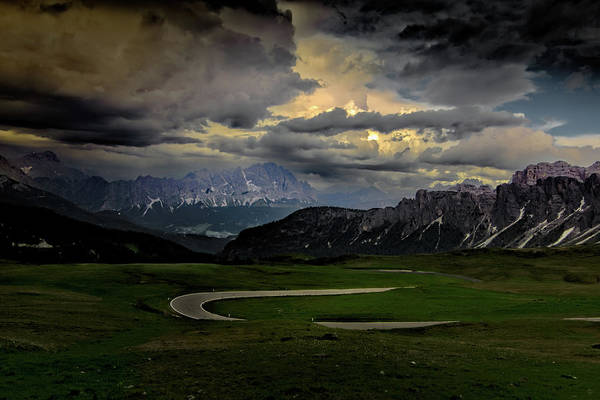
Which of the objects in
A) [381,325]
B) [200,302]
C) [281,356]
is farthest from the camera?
[200,302]

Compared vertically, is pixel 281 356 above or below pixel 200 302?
above

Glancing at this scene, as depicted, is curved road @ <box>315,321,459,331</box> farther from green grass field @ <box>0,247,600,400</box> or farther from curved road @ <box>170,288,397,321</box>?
curved road @ <box>170,288,397,321</box>

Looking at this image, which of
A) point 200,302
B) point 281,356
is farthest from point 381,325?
point 200,302

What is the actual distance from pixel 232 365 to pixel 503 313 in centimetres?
6475

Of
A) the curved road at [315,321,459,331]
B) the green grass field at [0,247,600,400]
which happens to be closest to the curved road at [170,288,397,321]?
the green grass field at [0,247,600,400]

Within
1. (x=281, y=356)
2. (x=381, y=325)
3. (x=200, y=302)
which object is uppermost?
(x=281, y=356)

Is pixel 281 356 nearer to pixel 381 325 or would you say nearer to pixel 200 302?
pixel 381 325

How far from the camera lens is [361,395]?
83.2 ft

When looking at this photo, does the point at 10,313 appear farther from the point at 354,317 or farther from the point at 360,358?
the point at 354,317

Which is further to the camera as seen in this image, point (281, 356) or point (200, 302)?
point (200, 302)

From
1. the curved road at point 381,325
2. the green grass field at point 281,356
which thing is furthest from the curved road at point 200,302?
the curved road at point 381,325

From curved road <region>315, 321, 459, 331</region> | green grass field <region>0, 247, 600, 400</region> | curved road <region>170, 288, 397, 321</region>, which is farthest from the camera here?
curved road <region>170, 288, 397, 321</region>

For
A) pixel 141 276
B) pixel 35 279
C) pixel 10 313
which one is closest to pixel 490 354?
pixel 10 313

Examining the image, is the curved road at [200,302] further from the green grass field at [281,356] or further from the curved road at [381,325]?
the curved road at [381,325]
